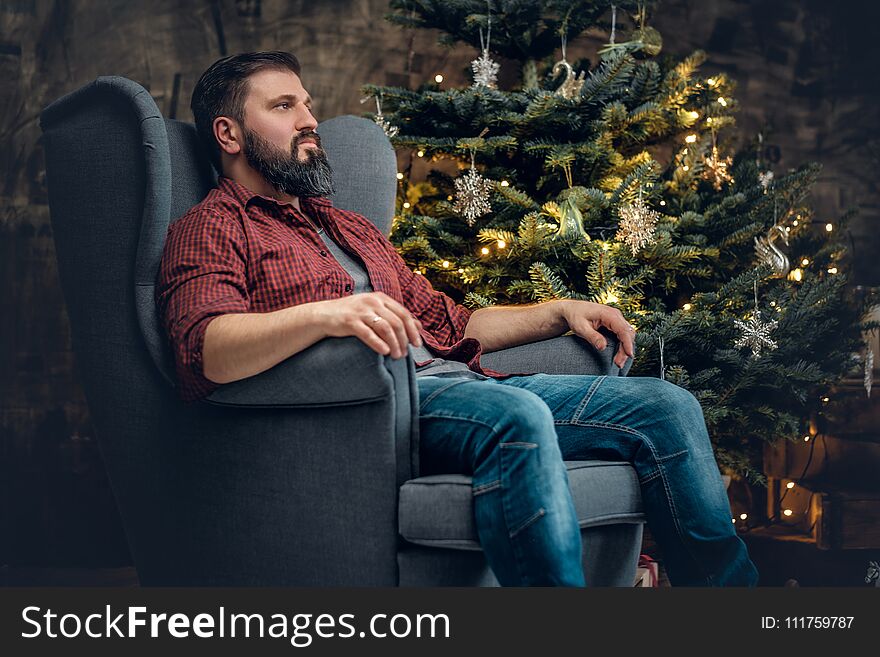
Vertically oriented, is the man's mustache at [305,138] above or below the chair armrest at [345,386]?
above

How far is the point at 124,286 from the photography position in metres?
1.31

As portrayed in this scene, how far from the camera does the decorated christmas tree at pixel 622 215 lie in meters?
2.14

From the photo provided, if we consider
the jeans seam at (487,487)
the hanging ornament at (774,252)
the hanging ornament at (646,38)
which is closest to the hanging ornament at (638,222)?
the hanging ornament at (774,252)

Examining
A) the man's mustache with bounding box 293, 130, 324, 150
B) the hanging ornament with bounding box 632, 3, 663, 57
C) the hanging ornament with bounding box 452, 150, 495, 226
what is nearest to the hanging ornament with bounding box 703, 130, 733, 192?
the hanging ornament with bounding box 632, 3, 663, 57

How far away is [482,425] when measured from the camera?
1.14m

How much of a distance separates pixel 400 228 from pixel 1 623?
1422mm

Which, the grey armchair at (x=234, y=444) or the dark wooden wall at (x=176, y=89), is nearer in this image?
the grey armchair at (x=234, y=444)

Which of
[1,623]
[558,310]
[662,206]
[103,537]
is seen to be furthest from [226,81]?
[103,537]

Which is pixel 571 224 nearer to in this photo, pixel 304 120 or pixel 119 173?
pixel 304 120

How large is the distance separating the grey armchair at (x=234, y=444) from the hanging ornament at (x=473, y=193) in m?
0.88

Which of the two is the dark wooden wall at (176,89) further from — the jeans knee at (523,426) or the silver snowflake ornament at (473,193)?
the jeans knee at (523,426)

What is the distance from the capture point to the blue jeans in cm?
106

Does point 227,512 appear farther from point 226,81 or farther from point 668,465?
point 226,81

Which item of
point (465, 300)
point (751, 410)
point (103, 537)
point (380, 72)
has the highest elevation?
point (380, 72)
